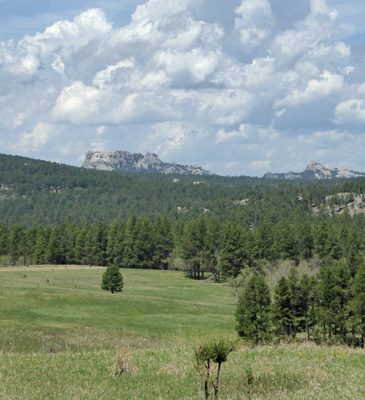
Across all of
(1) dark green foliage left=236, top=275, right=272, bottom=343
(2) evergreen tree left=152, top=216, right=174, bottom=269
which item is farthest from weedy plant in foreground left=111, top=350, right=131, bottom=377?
(2) evergreen tree left=152, top=216, right=174, bottom=269

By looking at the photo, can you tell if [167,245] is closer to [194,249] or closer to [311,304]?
[194,249]

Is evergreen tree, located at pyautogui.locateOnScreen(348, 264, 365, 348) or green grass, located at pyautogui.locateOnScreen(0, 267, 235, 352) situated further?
evergreen tree, located at pyautogui.locateOnScreen(348, 264, 365, 348)

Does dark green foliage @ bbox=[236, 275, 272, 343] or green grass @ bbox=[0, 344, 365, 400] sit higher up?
green grass @ bbox=[0, 344, 365, 400]

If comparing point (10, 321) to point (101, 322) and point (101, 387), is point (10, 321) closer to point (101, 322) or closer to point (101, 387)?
point (101, 322)

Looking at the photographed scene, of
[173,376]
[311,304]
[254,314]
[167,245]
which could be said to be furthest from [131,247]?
[173,376]

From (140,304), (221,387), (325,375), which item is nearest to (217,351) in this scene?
(221,387)

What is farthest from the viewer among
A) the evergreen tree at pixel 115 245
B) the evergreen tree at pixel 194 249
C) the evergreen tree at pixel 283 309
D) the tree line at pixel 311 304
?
the evergreen tree at pixel 115 245

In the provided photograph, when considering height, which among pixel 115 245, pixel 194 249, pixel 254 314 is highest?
pixel 115 245

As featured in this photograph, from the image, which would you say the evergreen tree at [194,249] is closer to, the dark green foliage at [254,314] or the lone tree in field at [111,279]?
the lone tree in field at [111,279]

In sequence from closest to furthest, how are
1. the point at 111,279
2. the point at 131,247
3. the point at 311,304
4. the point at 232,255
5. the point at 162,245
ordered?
1. the point at 311,304
2. the point at 111,279
3. the point at 232,255
4. the point at 162,245
5. the point at 131,247

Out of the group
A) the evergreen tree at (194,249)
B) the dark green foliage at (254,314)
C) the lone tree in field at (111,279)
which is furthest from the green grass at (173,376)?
the evergreen tree at (194,249)

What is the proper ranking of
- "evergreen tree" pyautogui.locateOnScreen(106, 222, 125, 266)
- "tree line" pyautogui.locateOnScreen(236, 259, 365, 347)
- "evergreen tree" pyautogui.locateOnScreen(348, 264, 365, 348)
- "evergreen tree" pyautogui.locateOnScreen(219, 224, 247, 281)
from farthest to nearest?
"evergreen tree" pyautogui.locateOnScreen(106, 222, 125, 266)
"evergreen tree" pyautogui.locateOnScreen(219, 224, 247, 281)
"evergreen tree" pyautogui.locateOnScreen(348, 264, 365, 348)
"tree line" pyautogui.locateOnScreen(236, 259, 365, 347)

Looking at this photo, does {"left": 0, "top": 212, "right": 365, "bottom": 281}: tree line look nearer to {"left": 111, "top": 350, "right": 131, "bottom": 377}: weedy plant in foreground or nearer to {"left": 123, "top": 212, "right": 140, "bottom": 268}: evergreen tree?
{"left": 123, "top": 212, "right": 140, "bottom": 268}: evergreen tree

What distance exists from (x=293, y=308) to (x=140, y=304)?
18.2m
